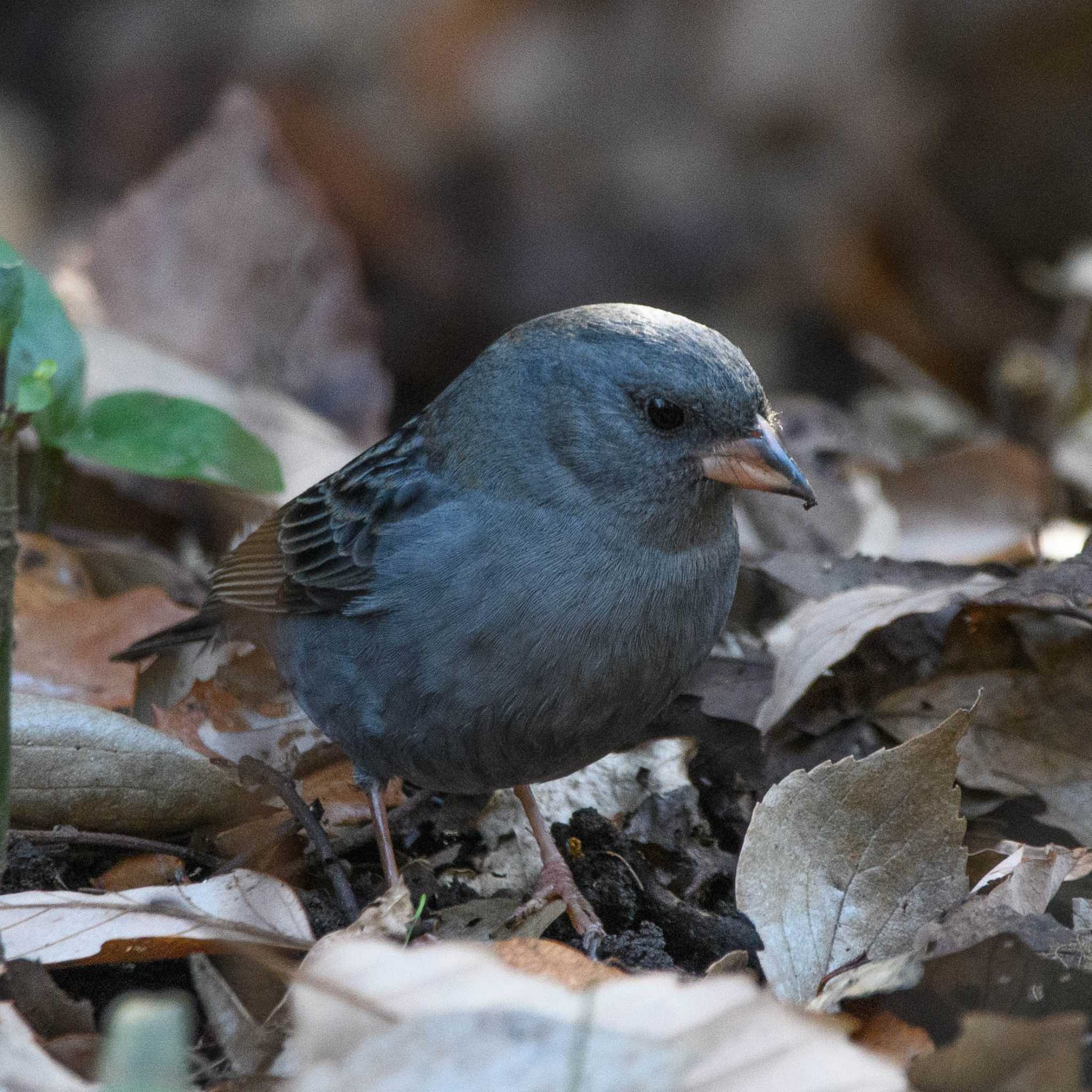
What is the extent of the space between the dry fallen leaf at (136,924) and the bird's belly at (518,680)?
1.90 feet

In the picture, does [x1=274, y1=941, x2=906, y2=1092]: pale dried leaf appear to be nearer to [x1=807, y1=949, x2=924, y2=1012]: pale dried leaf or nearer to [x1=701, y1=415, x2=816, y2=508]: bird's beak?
[x1=807, y1=949, x2=924, y2=1012]: pale dried leaf

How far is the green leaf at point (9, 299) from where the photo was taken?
7.29ft

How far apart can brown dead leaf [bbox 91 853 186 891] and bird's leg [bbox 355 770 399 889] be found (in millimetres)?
448

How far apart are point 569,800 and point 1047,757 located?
1233 mm

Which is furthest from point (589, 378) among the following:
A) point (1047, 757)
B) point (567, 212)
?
point (567, 212)

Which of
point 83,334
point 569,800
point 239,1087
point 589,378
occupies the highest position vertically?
point 589,378

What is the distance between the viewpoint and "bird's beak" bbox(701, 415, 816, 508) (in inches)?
129

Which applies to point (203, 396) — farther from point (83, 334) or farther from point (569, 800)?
point (569, 800)

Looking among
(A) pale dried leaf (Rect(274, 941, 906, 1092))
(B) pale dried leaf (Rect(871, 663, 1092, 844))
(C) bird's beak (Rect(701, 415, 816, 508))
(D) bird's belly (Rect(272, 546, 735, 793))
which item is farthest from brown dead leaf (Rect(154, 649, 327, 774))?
(A) pale dried leaf (Rect(274, 941, 906, 1092))

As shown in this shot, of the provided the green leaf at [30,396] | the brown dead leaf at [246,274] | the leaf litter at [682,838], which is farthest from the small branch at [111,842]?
the brown dead leaf at [246,274]

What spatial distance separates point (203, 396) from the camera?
18.1ft

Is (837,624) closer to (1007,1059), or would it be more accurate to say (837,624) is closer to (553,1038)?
(1007,1059)

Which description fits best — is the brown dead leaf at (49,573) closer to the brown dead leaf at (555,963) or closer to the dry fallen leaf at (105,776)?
the dry fallen leaf at (105,776)

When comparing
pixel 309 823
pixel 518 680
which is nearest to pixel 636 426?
pixel 518 680
